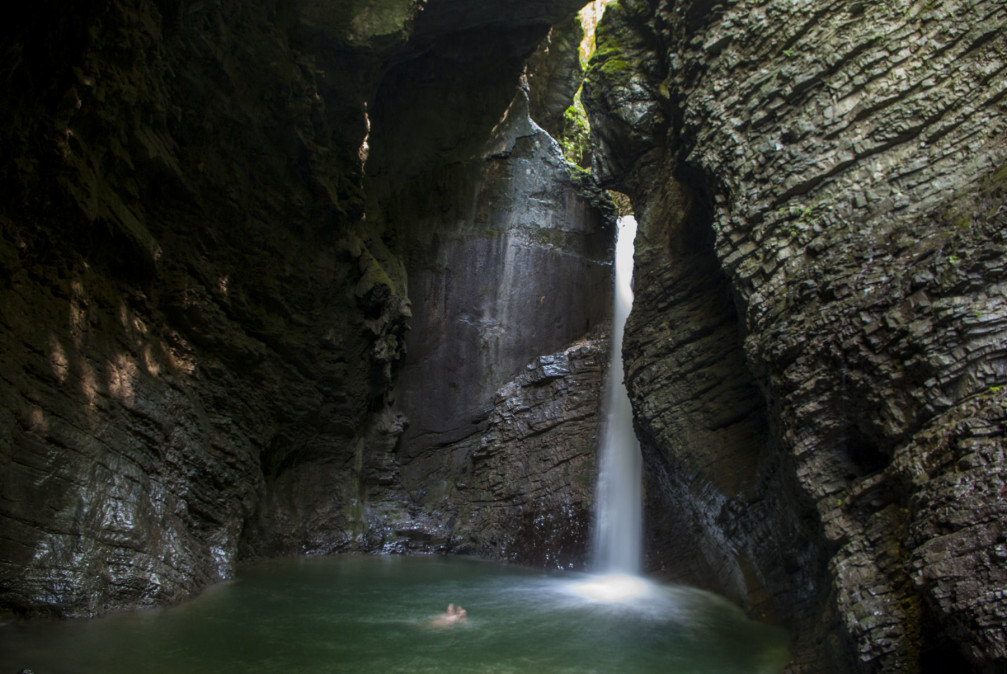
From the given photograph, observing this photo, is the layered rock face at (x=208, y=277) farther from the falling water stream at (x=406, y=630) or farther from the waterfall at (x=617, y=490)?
the waterfall at (x=617, y=490)

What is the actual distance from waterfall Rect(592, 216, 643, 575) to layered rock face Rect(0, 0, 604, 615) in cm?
283

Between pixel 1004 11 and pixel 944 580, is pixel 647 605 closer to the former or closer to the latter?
pixel 944 580

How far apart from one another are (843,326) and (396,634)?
17.2ft

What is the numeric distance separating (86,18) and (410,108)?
8976 millimetres

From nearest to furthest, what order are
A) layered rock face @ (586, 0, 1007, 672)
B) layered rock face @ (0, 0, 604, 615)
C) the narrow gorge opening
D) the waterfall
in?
layered rock face @ (586, 0, 1007, 672), the narrow gorge opening, layered rock face @ (0, 0, 604, 615), the waterfall

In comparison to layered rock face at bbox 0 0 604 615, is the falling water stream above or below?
below

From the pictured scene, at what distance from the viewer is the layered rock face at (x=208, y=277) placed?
626cm

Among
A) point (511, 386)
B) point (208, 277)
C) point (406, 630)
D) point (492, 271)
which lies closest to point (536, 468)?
point (511, 386)

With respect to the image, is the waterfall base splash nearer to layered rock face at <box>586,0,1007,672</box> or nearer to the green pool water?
the green pool water

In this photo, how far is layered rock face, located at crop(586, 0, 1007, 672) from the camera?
15.2ft

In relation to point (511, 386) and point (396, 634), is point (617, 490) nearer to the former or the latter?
point (511, 386)

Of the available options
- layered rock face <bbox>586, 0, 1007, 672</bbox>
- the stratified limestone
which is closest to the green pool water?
layered rock face <bbox>586, 0, 1007, 672</bbox>

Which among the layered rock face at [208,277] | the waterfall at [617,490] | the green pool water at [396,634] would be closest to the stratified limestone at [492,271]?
the layered rock face at [208,277]

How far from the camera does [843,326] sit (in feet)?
19.1
